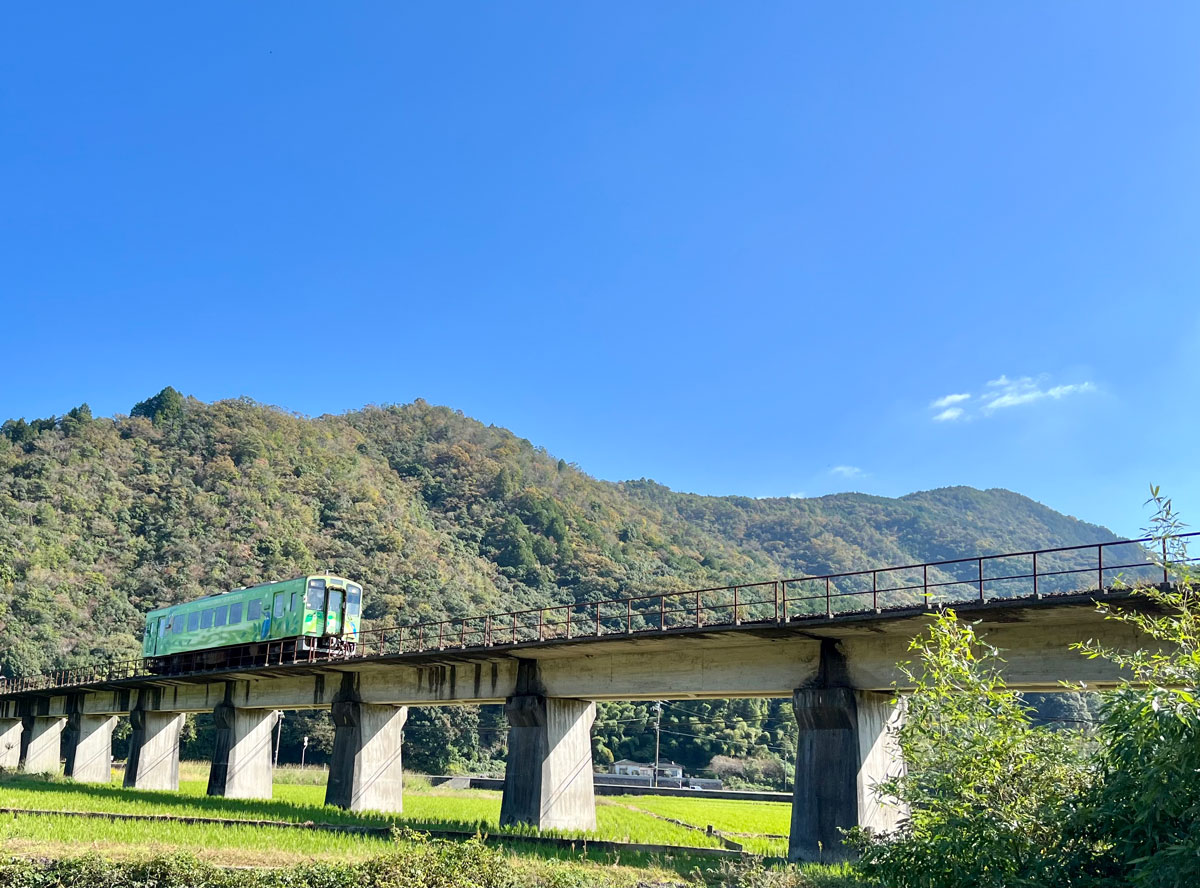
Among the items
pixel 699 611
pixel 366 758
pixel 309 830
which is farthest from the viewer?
pixel 366 758

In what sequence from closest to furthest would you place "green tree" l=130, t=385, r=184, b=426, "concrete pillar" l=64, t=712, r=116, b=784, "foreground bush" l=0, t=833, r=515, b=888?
"foreground bush" l=0, t=833, r=515, b=888 < "concrete pillar" l=64, t=712, r=116, b=784 < "green tree" l=130, t=385, r=184, b=426

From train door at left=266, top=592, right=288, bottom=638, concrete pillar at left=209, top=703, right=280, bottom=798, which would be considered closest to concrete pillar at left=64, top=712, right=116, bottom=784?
concrete pillar at left=209, top=703, right=280, bottom=798

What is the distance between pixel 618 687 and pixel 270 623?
18.6 metres

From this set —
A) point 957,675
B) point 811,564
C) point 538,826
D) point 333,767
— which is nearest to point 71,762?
point 333,767

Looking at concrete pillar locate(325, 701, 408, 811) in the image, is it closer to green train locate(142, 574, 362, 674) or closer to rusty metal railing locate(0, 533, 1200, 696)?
rusty metal railing locate(0, 533, 1200, 696)

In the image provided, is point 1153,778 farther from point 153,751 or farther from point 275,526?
point 275,526

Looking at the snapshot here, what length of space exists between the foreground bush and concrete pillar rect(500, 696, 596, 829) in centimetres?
1120

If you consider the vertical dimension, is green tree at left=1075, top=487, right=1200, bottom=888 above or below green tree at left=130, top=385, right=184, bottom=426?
below

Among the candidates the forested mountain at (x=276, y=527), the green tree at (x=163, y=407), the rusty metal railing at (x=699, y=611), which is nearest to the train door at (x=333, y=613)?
the rusty metal railing at (x=699, y=611)

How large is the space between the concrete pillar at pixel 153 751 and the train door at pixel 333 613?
47.3 feet

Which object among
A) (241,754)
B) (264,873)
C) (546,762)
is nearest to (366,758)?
(546,762)

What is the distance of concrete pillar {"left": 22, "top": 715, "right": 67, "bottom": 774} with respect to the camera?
59375 millimetres

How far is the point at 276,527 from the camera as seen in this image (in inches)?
4311

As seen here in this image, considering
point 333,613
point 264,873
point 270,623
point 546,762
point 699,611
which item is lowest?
point 264,873
